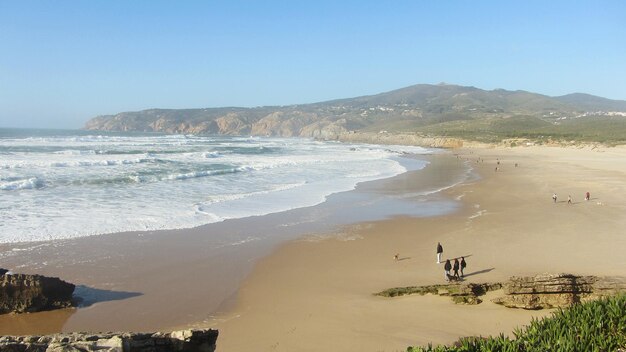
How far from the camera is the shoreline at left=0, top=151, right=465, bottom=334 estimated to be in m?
10.4

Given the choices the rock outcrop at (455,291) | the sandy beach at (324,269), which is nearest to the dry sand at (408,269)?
the sandy beach at (324,269)

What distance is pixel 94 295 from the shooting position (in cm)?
1165

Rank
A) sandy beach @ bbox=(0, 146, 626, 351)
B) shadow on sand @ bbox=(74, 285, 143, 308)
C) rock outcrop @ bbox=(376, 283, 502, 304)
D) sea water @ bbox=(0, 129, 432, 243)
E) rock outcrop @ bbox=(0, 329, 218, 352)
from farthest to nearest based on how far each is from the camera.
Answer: sea water @ bbox=(0, 129, 432, 243), shadow on sand @ bbox=(74, 285, 143, 308), rock outcrop @ bbox=(376, 283, 502, 304), sandy beach @ bbox=(0, 146, 626, 351), rock outcrop @ bbox=(0, 329, 218, 352)

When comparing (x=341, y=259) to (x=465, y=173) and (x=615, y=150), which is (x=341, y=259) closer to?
(x=465, y=173)

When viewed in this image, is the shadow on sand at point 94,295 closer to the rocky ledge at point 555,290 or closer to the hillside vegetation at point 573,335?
the hillside vegetation at point 573,335

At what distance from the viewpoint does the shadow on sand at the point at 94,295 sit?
11188 millimetres

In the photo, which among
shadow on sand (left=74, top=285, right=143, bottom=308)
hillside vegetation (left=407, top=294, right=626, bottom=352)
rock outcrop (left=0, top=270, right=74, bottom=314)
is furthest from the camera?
shadow on sand (left=74, top=285, right=143, bottom=308)

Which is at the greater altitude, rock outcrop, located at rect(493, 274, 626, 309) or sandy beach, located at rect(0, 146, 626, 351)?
rock outcrop, located at rect(493, 274, 626, 309)

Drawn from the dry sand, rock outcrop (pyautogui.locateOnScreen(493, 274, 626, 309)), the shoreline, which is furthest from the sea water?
rock outcrop (pyautogui.locateOnScreen(493, 274, 626, 309))

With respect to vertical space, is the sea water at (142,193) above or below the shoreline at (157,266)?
above

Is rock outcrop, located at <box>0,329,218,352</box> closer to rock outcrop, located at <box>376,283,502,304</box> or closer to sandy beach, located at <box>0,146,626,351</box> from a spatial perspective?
sandy beach, located at <box>0,146,626,351</box>

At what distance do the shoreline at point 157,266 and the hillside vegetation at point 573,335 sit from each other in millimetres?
6831

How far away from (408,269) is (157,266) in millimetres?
7680

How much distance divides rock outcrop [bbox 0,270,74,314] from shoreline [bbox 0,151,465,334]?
24 centimetres
